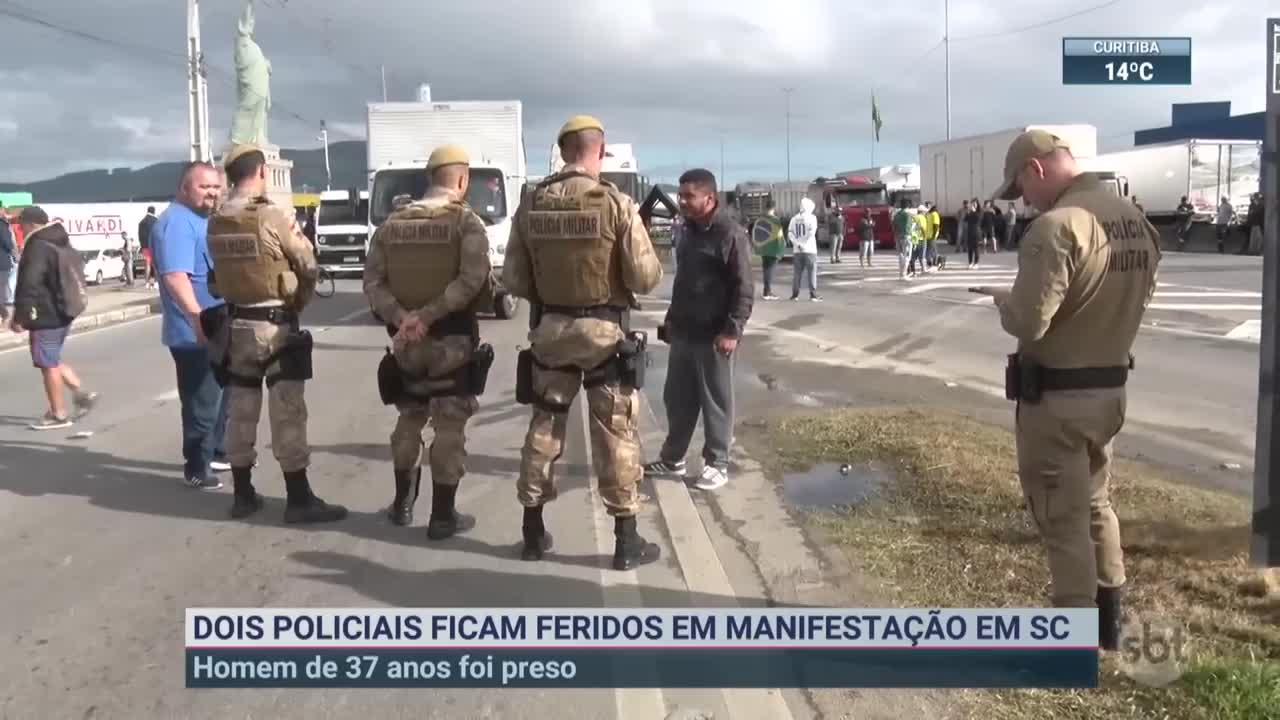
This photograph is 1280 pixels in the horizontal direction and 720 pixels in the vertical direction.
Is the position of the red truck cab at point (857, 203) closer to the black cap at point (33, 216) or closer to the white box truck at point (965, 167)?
the white box truck at point (965, 167)

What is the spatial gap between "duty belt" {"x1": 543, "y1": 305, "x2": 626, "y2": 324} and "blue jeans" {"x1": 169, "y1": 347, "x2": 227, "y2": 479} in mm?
2611

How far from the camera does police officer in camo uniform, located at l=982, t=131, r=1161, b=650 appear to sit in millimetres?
3326

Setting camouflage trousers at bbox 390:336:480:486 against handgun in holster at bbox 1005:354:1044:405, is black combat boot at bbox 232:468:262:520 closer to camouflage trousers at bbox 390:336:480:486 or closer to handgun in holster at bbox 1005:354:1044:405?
camouflage trousers at bbox 390:336:480:486

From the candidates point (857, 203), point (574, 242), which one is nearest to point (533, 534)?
point (574, 242)

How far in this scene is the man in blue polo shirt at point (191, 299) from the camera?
230 inches

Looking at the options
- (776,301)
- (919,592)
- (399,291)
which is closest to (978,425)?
(919,592)

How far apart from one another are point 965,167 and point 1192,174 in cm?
690

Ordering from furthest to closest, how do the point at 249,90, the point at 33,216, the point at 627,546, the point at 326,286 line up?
the point at 249,90 < the point at 326,286 < the point at 33,216 < the point at 627,546

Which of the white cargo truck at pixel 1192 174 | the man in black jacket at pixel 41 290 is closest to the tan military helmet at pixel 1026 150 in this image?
the man in black jacket at pixel 41 290

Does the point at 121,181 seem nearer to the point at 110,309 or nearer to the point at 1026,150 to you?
the point at 110,309

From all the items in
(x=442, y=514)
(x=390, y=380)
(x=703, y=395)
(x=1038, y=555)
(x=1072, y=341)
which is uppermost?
(x=1072, y=341)

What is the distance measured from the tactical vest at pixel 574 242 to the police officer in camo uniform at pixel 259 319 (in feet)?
4.80

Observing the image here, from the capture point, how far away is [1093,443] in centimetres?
349

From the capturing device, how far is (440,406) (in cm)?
501
